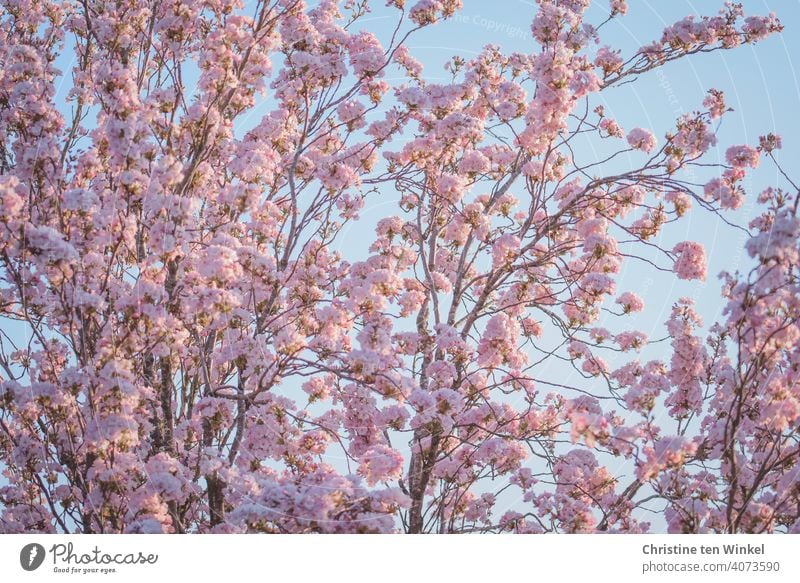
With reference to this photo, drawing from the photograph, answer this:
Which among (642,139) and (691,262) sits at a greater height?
(642,139)

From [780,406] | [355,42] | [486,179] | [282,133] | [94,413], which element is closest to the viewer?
[780,406]

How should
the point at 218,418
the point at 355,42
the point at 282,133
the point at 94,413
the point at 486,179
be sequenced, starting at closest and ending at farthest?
the point at 94,413 < the point at 218,418 < the point at 355,42 < the point at 282,133 < the point at 486,179

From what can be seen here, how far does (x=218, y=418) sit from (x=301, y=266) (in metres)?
2.61

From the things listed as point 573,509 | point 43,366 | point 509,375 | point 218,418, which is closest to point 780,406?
point 573,509

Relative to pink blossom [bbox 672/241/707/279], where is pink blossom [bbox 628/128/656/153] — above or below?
above

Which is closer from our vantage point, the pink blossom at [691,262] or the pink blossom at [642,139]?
the pink blossom at [691,262]

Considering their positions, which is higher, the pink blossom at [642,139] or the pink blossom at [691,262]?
the pink blossom at [642,139]

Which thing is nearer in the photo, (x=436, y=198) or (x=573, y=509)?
(x=573, y=509)

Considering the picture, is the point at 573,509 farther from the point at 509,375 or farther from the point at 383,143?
the point at 383,143

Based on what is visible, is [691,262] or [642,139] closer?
[691,262]

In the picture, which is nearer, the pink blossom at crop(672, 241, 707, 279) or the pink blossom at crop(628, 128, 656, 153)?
the pink blossom at crop(672, 241, 707, 279)

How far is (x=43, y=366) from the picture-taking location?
7.88 metres
